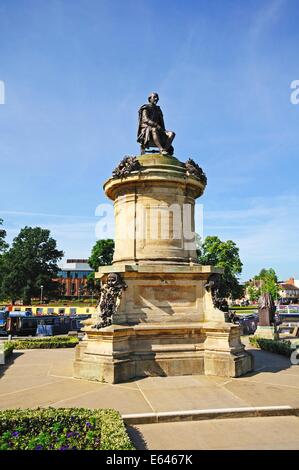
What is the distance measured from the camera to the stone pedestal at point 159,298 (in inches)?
408

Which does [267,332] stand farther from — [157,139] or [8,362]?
[8,362]

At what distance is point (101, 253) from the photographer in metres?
63.7

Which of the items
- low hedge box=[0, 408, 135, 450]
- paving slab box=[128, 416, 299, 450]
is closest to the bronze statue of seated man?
paving slab box=[128, 416, 299, 450]

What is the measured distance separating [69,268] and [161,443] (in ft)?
467

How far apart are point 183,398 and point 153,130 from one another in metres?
9.10

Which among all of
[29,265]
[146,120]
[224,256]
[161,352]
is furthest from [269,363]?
[29,265]

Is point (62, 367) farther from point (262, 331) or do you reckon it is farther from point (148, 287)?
point (262, 331)

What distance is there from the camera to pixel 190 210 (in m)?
13.1

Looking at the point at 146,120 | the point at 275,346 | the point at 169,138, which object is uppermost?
the point at 146,120

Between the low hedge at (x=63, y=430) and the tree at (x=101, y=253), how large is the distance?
5722cm

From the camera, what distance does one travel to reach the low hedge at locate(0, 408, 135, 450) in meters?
5.24

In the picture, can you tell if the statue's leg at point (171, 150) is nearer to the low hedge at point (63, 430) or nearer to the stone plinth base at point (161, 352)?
the stone plinth base at point (161, 352)

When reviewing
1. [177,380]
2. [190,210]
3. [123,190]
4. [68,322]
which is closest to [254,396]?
[177,380]

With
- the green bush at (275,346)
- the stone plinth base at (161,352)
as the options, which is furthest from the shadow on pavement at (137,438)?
the green bush at (275,346)
